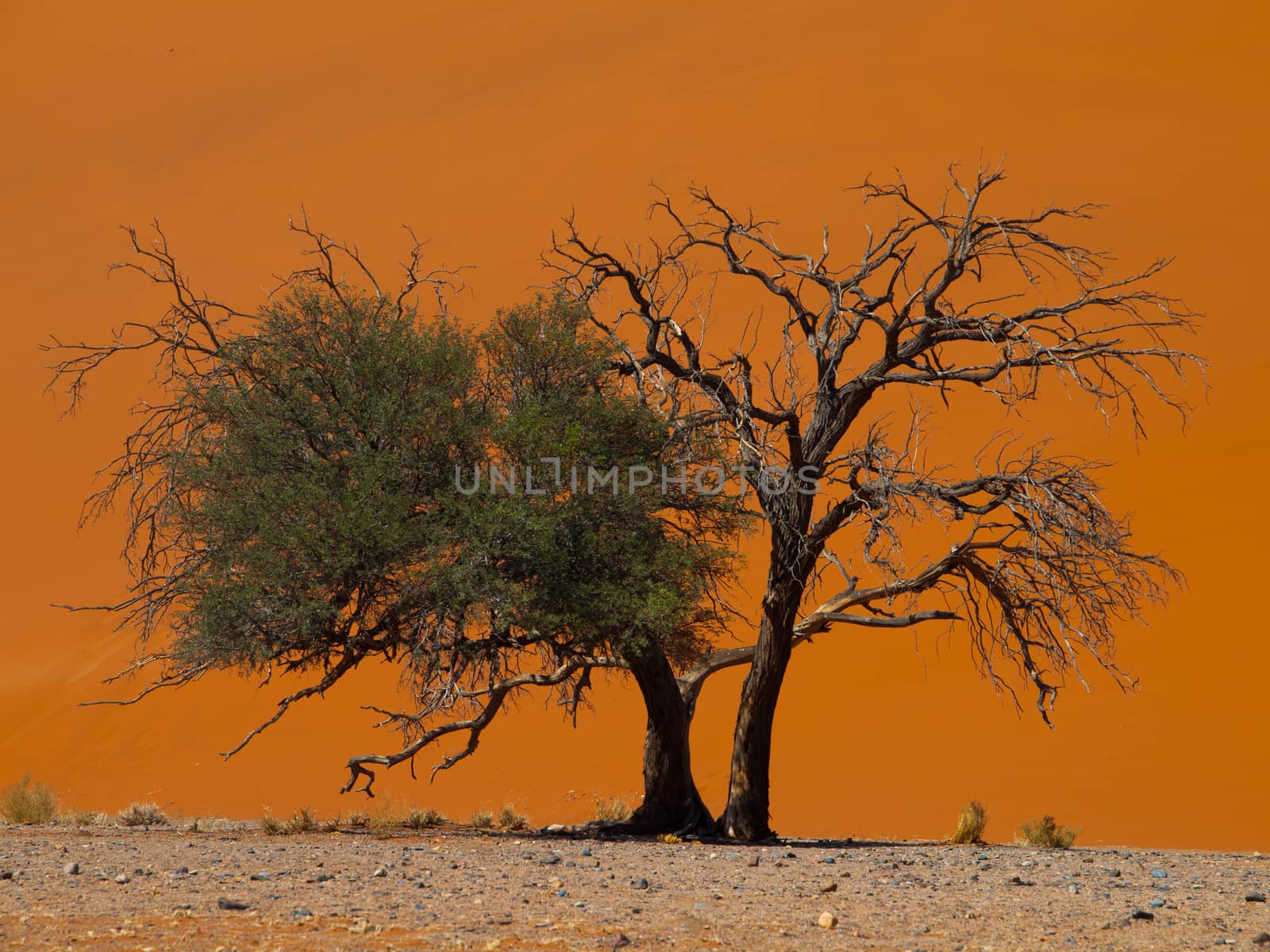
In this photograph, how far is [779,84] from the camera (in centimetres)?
5609

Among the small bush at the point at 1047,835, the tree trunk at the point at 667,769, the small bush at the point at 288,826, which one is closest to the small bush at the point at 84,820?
the small bush at the point at 288,826

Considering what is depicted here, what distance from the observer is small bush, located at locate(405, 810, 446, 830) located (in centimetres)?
1552

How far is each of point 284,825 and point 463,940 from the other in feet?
22.8

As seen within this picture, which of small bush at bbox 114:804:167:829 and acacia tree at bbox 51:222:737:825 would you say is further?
small bush at bbox 114:804:167:829

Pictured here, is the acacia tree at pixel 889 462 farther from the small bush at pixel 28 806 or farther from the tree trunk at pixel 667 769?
the small bush at pixel 28 806

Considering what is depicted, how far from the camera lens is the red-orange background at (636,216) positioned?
22953 mm

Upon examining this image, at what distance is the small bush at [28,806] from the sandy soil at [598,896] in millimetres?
2522

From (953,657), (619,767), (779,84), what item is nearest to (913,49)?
(779,84)

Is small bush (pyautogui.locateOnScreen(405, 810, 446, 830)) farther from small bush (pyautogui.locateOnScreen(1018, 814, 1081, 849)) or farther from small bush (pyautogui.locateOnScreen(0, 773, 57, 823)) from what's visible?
small bush (pyautogui.locateOnScreen(1018, 814, 1081, 849))

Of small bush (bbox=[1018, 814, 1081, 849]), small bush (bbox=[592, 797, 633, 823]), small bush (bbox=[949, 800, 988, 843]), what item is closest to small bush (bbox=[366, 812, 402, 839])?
small bush (bbox=[592, 797, 633, 823])

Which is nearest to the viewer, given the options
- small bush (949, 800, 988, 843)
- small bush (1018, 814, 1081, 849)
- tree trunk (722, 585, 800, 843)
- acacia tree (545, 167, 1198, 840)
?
acacia tree (545, 167, 1198, 840)

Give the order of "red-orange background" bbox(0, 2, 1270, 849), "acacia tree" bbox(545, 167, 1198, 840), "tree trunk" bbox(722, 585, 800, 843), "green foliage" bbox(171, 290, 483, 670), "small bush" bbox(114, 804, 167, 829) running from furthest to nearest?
"red-orange background" bbox(0, 2, 1270, 849)
"small bush" bbox(114, 804, 167, 829)
"tree trunk" bbox(722, 585, 800, 843)
"acacia tree" bbox(545, 167, 1198, 840)
"green foliage" bbox(171, 290, 483, 670)

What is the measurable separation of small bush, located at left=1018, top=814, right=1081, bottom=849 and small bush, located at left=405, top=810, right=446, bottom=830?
6252mm

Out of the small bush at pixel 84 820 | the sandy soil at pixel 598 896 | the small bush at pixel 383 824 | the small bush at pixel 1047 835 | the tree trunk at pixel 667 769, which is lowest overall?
the sandy soil at pixel 598 896
